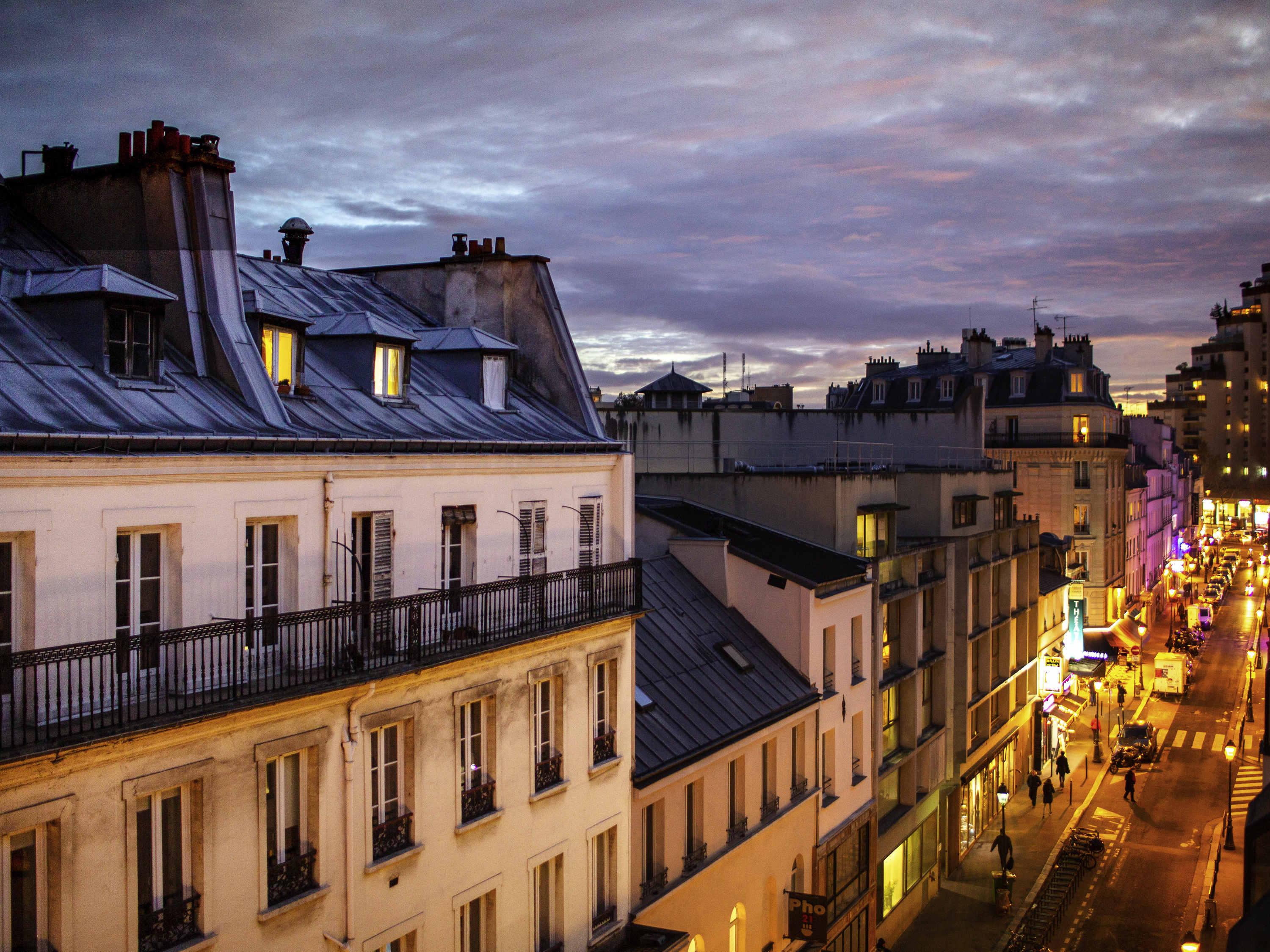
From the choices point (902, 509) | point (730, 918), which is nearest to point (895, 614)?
point (902, 509)

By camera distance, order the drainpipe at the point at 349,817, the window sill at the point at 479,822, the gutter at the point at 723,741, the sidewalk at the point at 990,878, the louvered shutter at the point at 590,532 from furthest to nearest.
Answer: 1. the sidewalk at the point at 990,878
2. the gutter at the point at 723,741
3. the louvered shutter at the point at 590,532
4. the window sill at the point at 479,822
5. the drainpipe at the point at 349,817

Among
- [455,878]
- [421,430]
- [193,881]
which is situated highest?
[421,430]

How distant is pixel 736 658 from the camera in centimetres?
2958

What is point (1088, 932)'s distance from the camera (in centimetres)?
3634

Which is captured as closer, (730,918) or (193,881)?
(193,881)

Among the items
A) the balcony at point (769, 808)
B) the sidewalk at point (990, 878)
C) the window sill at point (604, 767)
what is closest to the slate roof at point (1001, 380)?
the sidewalk at point (990, 878)

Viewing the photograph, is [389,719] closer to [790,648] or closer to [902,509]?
[790,648]

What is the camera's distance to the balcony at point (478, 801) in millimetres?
18422

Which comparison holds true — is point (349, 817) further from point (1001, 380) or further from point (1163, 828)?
point (1001, 380)

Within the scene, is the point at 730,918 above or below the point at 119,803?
below

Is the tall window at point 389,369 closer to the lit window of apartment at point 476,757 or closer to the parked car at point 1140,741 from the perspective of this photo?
the lit window of apartment at point 476,757

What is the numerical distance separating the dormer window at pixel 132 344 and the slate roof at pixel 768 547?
19.2 metres

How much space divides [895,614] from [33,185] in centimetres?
2967

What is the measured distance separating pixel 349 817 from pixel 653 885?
985cm
